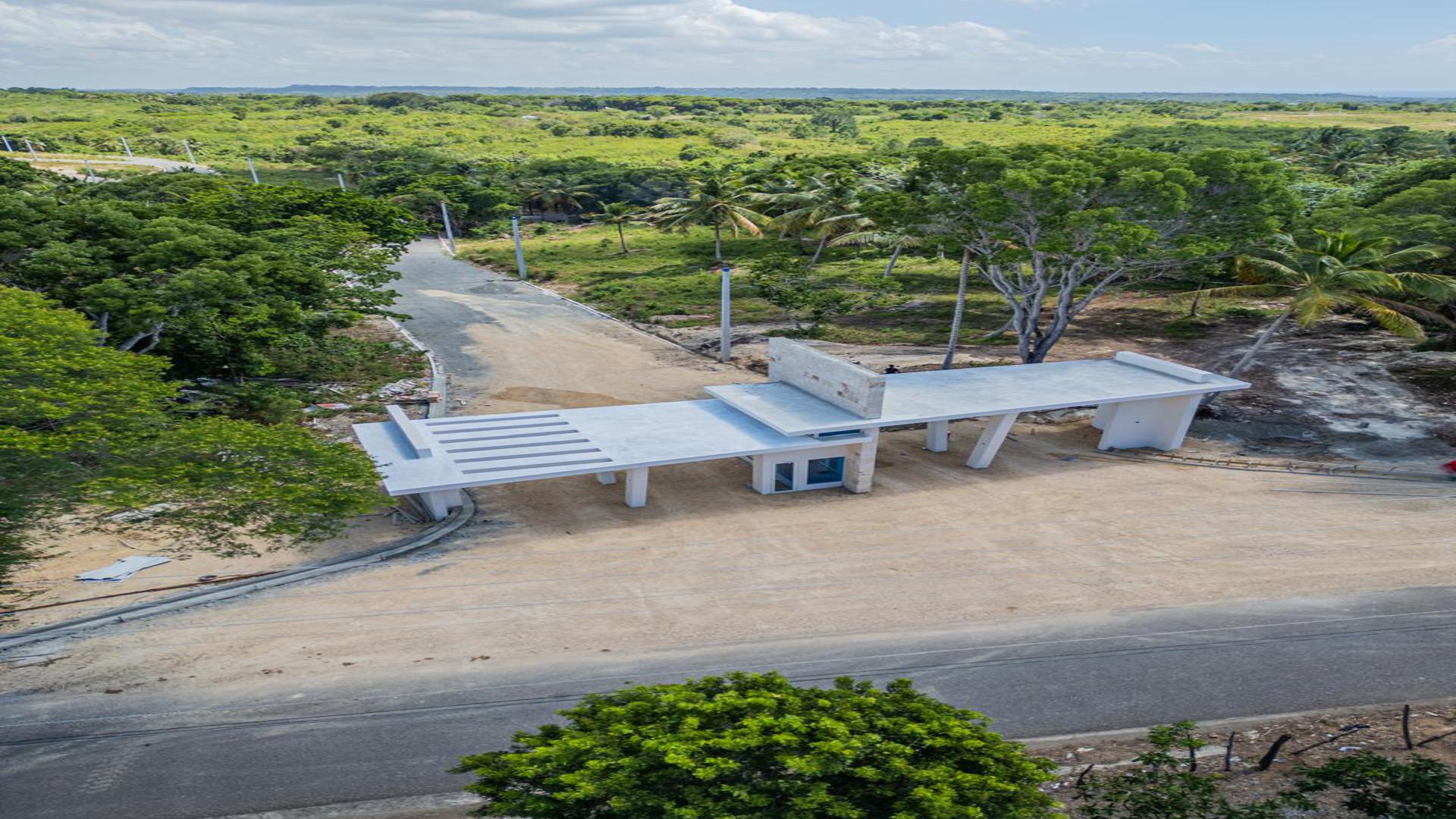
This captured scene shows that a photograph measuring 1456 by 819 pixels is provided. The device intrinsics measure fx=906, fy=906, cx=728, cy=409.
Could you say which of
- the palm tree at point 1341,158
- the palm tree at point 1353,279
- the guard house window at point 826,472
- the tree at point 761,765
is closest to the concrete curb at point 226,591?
the guard house window at point 826,472

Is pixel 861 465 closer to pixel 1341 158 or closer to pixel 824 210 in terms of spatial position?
pixel 824 210

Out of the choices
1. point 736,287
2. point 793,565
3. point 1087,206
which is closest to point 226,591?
point 793,565

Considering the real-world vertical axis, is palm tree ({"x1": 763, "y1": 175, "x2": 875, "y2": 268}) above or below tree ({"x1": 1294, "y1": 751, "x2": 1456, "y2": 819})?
above

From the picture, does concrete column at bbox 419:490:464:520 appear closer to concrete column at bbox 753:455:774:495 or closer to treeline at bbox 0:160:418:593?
treeline at bbox 0:160:418:593

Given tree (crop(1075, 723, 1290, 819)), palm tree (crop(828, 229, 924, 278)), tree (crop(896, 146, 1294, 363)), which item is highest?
tree (crop(896, 146, 1294, 363))

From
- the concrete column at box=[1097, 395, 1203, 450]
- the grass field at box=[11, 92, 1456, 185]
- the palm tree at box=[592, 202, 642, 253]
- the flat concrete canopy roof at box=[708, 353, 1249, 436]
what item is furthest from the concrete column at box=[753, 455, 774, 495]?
the grass field at box=[11, 92, 1456, 185]

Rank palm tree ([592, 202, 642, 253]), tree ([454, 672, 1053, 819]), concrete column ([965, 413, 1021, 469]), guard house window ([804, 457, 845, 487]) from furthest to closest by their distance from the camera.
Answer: palm tree ([592, 202, 642, 253]), concrete column ([965, 413, 1021, 469]), guard house window ([804, 457, 845, 487]), tree ([454, 672, 1053, 819])

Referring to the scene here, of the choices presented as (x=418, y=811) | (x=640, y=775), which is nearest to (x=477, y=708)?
(x=418, y=811)
